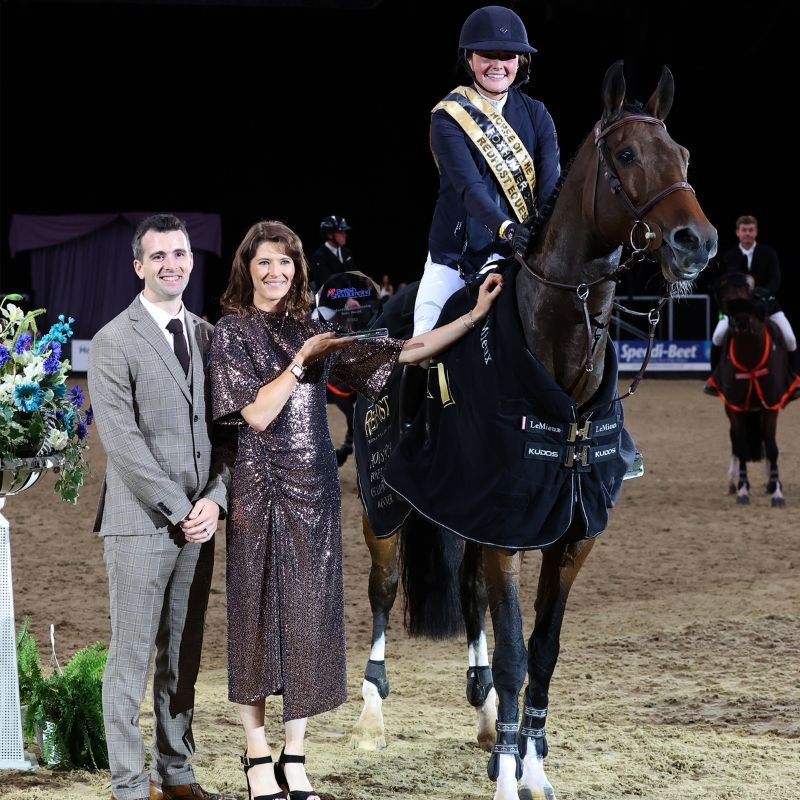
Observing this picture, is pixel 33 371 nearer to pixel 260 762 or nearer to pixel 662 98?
pixel 260 762

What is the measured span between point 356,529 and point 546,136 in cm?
504

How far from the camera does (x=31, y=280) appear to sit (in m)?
24.0

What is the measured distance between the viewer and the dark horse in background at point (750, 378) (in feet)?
32.2

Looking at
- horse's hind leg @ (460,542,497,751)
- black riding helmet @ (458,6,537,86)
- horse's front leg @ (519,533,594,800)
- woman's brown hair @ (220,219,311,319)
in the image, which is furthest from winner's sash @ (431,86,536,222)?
horse's hind leg @ (460,542,497,751)

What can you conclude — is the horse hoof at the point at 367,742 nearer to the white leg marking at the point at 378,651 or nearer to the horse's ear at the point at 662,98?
the white leg marking at the point at 378,651

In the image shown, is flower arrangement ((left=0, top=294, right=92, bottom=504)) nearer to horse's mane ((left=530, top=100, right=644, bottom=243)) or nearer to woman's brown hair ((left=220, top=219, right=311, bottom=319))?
woman's brown hair ((left=220, top=219, right=311, bottom=319))

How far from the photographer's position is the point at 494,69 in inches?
160

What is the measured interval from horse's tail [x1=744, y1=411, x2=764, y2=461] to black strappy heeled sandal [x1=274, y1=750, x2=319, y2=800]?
23.9ft

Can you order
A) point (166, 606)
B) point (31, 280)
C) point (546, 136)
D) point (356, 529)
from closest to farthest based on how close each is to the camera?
point (166, 606)
point (546, 136)
point (356, 529)
point (31, 280)

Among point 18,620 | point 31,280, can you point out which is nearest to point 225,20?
point 31,280

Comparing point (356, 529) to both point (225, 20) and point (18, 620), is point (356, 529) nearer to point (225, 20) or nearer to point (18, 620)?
point (18, 620)

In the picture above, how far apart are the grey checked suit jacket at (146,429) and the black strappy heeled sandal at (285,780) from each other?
79cm

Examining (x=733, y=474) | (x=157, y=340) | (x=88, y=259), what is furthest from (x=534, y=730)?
(x=88, y=259)

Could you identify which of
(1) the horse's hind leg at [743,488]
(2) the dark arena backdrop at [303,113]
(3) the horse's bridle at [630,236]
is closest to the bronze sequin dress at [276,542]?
(3) the horse's bridle at [630,236]
